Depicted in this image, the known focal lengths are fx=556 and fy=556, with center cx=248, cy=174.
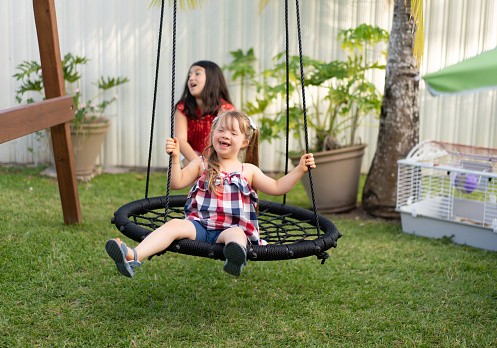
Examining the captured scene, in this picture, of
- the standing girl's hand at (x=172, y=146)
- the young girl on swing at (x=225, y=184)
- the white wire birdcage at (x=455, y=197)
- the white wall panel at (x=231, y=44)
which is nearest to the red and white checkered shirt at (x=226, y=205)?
the young girl on swing at (x=225, y=184)

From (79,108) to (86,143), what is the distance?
332 mm

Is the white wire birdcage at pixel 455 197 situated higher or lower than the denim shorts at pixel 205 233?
lower

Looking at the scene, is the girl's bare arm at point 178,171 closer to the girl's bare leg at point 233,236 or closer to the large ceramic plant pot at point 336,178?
the girl's bare leg at point 233,236

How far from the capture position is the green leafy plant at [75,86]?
196 inches

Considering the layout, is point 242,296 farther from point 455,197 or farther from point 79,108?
point 79,108

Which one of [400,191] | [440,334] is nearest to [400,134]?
[400,191]

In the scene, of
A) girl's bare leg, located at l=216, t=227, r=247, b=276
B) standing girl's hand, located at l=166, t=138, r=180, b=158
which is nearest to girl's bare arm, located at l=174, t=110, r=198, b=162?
standing girl's hand, located at l=166, t=138, r=180, b=158

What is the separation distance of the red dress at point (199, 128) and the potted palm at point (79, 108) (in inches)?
78.3

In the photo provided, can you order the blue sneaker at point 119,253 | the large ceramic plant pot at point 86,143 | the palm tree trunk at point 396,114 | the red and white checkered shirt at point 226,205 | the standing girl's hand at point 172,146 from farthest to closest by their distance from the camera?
the large ceramic plant pot at point 86,143 → the palm tree trunk at point 396,114 → the red and white checkered shirt at point 226,205 → the standing girl's hand at point 172,146 → the blue sneaker at point 119,253

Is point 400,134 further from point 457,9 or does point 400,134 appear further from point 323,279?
point 457,9

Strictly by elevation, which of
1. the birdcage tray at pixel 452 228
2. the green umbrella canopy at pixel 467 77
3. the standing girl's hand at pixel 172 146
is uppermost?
the green umbrella canopy at pixel 467 77

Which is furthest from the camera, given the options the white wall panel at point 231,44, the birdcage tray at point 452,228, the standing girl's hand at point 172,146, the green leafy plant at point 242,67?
the white wall panel at point 231,44

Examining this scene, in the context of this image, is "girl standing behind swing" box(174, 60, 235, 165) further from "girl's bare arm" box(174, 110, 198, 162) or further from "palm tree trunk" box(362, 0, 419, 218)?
"palm tree trunk" box(362, 0, 419, 218)

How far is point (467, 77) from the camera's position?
2.12m
